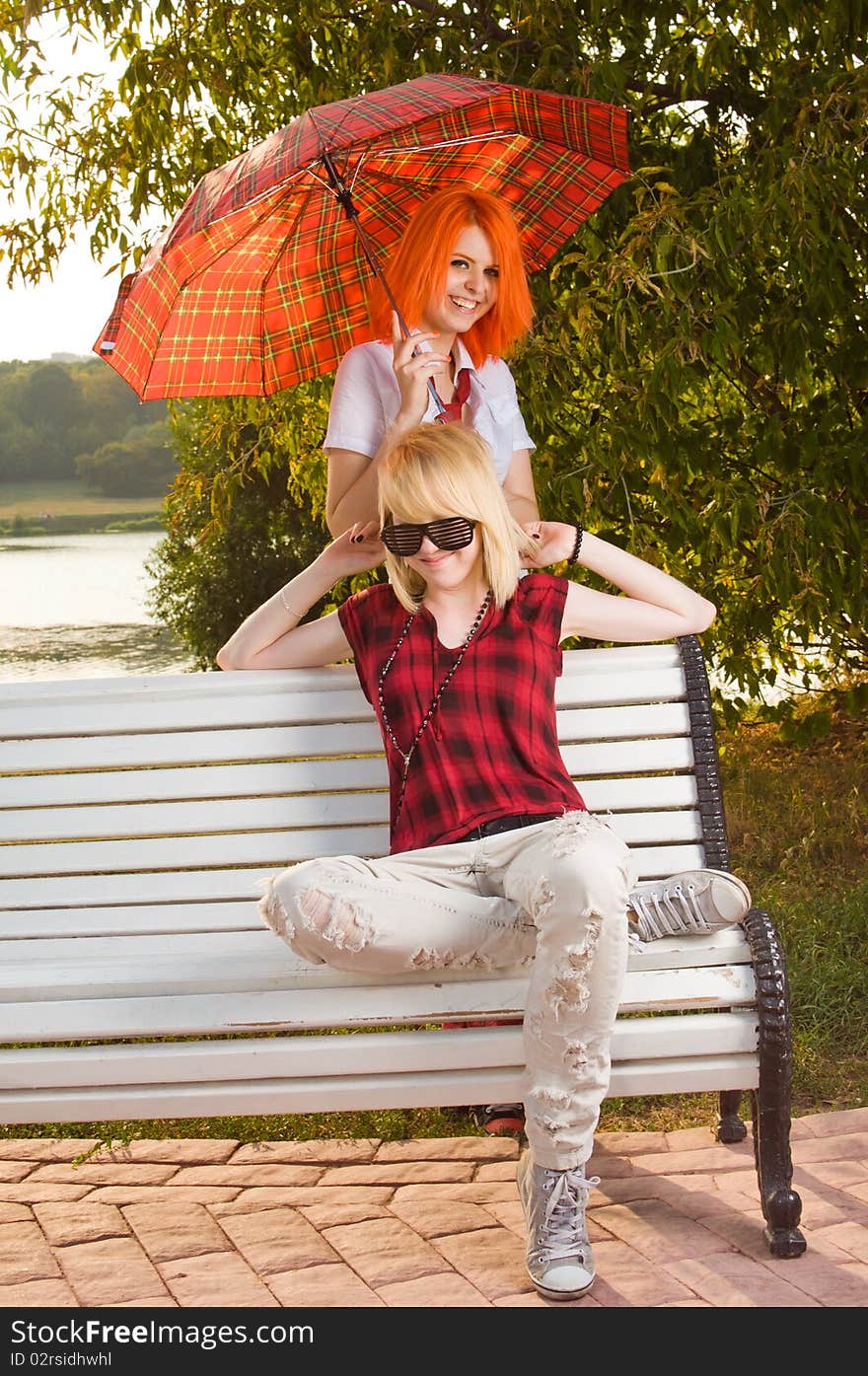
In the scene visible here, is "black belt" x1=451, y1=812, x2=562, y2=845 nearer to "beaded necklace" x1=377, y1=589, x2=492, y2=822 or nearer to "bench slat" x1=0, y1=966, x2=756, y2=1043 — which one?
"beaded necklace" x1=377, y1=589, x2=492, y2=822

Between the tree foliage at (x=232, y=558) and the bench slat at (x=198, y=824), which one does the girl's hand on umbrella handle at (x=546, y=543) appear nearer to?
the bench slat at (x=198, y=824)

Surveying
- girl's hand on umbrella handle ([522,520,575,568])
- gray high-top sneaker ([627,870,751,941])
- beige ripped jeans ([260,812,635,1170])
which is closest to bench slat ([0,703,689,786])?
girl's hand on umbrella handle ([522,520,575,568])

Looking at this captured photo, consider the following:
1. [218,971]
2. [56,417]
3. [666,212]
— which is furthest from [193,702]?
[56,417]

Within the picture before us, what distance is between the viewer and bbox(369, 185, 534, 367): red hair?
10.1ft

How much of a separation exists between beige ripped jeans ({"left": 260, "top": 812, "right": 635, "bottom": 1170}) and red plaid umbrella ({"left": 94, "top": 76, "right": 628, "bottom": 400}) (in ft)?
4.35

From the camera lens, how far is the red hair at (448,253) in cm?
308

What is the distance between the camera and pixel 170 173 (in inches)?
209

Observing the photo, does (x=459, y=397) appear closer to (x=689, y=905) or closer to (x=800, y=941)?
(x=689, y=905)

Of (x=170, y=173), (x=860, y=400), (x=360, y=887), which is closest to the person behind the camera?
(x=360, y=887)

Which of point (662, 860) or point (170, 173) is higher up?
point (170, 173)

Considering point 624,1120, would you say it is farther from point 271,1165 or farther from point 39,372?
point 39,372

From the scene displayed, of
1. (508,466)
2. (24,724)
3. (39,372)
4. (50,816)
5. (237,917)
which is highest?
(39,372)

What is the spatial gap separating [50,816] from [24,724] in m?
Answer: 0.22
